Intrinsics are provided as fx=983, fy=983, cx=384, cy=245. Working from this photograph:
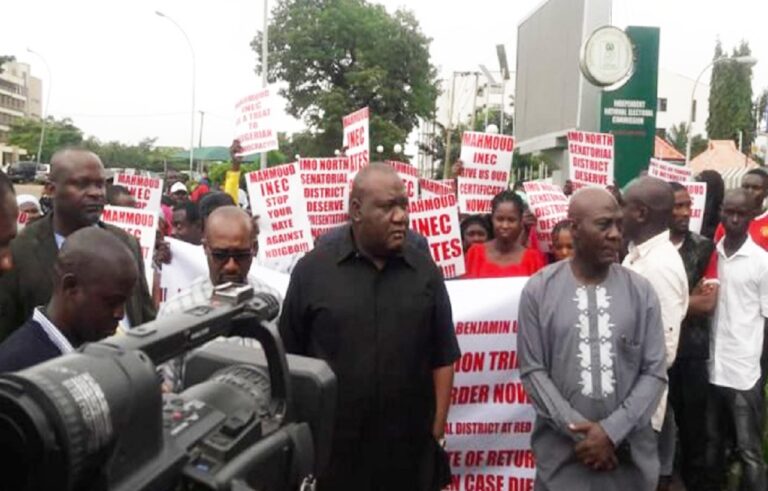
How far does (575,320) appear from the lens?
387cm

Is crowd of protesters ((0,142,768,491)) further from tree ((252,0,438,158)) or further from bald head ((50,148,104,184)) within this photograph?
tree ((252,0,438,158))

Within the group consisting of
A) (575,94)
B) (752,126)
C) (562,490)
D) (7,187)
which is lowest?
(562,490)

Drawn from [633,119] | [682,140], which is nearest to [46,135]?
[682,140]

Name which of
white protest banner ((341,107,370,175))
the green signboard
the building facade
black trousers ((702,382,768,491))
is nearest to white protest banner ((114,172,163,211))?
white protest banner ((341,107,370,175))

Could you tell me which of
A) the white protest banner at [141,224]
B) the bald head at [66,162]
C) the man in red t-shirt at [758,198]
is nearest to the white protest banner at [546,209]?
the man in red t-shirt at [758,198]

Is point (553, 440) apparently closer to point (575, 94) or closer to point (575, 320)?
point (575, 320)

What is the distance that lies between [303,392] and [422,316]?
84.6 inches

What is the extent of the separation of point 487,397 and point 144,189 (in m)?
3.53

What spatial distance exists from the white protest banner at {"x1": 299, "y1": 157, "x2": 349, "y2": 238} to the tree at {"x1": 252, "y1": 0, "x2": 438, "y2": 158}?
4616 cm

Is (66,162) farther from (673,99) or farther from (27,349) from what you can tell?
(673,99)

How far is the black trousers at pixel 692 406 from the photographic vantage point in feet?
18.5

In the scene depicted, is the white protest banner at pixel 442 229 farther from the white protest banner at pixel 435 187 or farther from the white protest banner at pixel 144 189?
the white protest banner at pixel 144 189

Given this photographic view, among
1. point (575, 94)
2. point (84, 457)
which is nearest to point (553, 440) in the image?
point (84, 457)

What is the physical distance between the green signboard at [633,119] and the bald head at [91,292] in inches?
432
